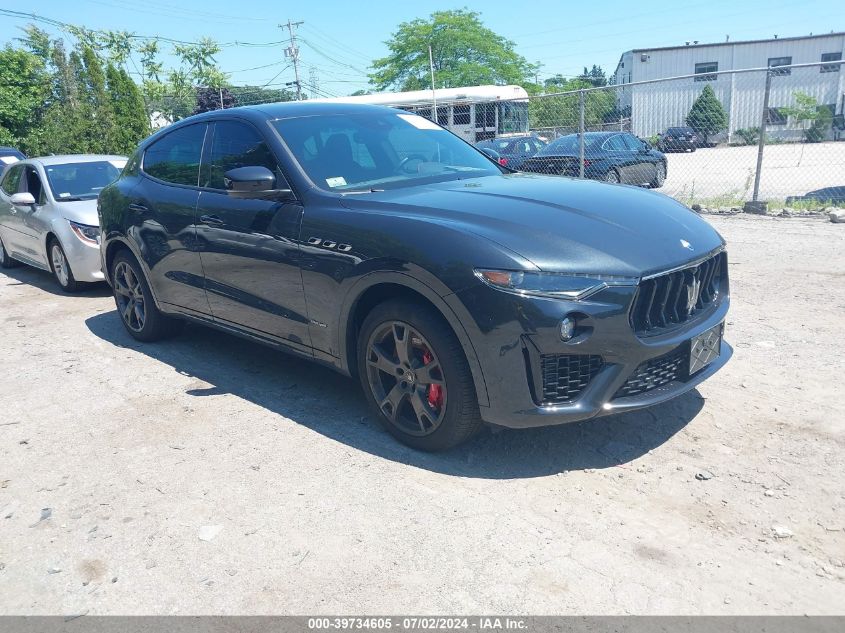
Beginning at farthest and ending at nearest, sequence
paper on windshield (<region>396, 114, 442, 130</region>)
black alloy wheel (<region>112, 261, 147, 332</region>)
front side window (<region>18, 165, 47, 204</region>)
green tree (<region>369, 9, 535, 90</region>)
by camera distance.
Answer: green tree (<region>369, 9, 535, 90</region>) → front side window (<region>18, 165, 47, 204</region>) → black alloy wheel (<region>112, 261, 147, 332</region>) → paper on windshield (<region>396, 114, 442, 130</region>)

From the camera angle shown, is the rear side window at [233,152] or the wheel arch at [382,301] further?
the rear side window at [233,152]

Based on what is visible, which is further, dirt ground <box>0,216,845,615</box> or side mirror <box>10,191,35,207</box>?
side mirror <box>10,191,35,207</box>

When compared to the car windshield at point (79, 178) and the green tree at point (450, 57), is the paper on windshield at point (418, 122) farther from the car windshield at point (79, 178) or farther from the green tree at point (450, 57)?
the green tree at point (450, 57)

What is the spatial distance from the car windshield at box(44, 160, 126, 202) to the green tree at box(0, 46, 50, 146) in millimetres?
23730

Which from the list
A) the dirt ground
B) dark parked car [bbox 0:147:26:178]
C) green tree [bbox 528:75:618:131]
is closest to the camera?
the dirt ground

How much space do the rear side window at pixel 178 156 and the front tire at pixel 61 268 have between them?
10.4 feet

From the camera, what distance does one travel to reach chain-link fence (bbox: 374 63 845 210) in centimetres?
1323

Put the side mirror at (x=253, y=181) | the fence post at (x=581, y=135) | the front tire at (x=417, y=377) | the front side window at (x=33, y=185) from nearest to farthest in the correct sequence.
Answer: the front tire at (x=417, y=377), the side mirror at (x=253, y=181), the front side window at (x=33, y=185), the fence post at (x=581, y=135)

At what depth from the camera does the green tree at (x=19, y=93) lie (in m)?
29.0

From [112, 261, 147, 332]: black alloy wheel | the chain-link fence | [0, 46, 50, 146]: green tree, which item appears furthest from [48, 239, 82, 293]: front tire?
[0, 46, 50, 146]: green tree

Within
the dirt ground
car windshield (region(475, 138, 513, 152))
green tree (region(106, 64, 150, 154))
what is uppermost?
green tree (region(106, 64, 150, 154))

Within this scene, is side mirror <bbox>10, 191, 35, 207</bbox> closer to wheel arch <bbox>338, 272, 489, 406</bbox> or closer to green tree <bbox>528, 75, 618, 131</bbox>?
wheel arch <bbox>338, 272, 489, 406</bbox>

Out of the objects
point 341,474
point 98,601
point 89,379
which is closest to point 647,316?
point 341,474

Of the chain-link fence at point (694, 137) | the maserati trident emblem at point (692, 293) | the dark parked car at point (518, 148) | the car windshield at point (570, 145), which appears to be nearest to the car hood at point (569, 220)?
the maserati trident emblem at point (692, 293)
